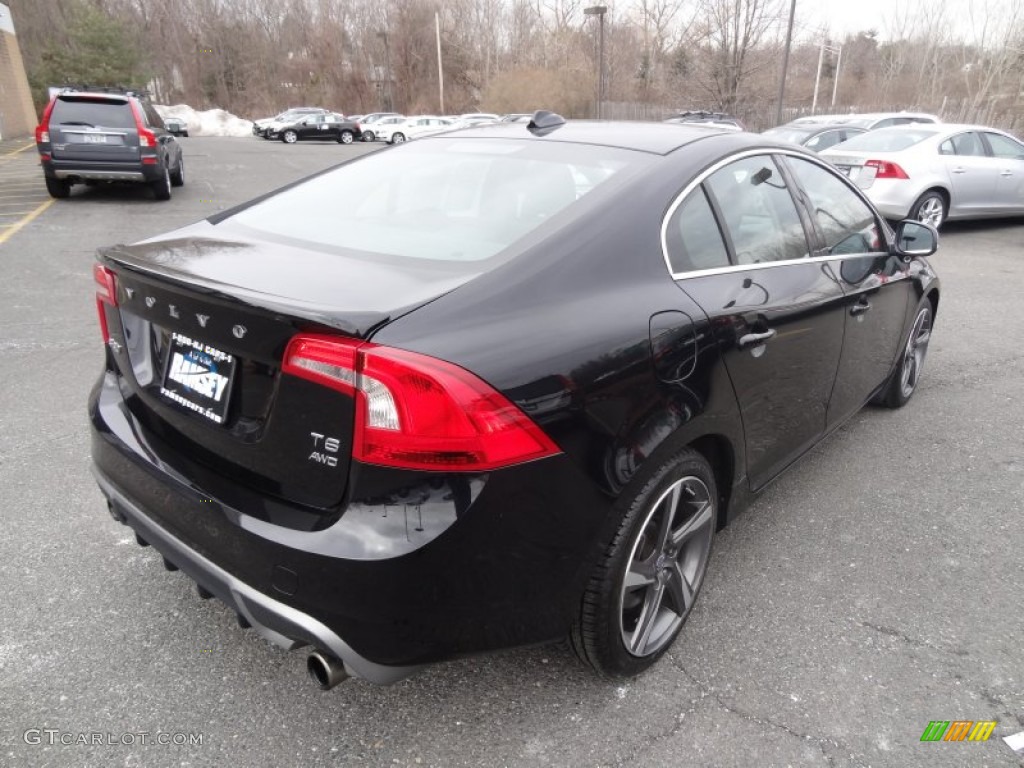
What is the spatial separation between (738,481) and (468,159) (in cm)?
153

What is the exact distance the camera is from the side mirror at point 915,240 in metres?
3.52

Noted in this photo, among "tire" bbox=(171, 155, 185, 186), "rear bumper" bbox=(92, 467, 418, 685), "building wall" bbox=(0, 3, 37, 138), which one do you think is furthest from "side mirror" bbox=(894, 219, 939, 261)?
"building wall" bbox=(0, 3, 37, 138)

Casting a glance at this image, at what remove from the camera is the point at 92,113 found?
438 inches

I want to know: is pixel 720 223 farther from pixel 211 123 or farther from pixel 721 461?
pixel 211 123

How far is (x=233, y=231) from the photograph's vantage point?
2.36m

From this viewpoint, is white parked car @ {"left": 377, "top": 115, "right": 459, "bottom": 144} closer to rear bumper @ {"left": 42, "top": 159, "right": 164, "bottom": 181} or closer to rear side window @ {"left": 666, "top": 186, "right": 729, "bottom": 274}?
rear bumper @ {"left": 42, "top": 159, "right": 164, "bottom": 181}

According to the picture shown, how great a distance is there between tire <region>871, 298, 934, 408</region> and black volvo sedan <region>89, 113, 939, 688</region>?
167 centimetres

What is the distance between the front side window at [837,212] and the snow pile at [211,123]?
52.1 m

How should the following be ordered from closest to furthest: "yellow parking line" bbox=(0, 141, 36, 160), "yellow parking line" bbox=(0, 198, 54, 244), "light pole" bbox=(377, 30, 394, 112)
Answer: "yellow parking line" bbox=(0, 198, 54, 244) < "yellow parking line" bbox=(0, 141, 36, 160) < "light pole" bbox=(377, 30, 394, 112)

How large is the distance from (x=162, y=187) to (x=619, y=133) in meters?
11.5

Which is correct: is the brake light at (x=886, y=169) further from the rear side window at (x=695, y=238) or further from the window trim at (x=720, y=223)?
the rear side window at (x=695, y=238)

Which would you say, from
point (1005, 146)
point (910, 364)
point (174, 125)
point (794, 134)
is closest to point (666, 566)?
point (910, 364)

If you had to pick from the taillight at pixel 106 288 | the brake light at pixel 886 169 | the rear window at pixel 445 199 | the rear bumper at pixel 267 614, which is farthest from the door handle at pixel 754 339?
the brake light at pixel 886 169

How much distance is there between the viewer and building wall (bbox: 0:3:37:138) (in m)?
25.4
